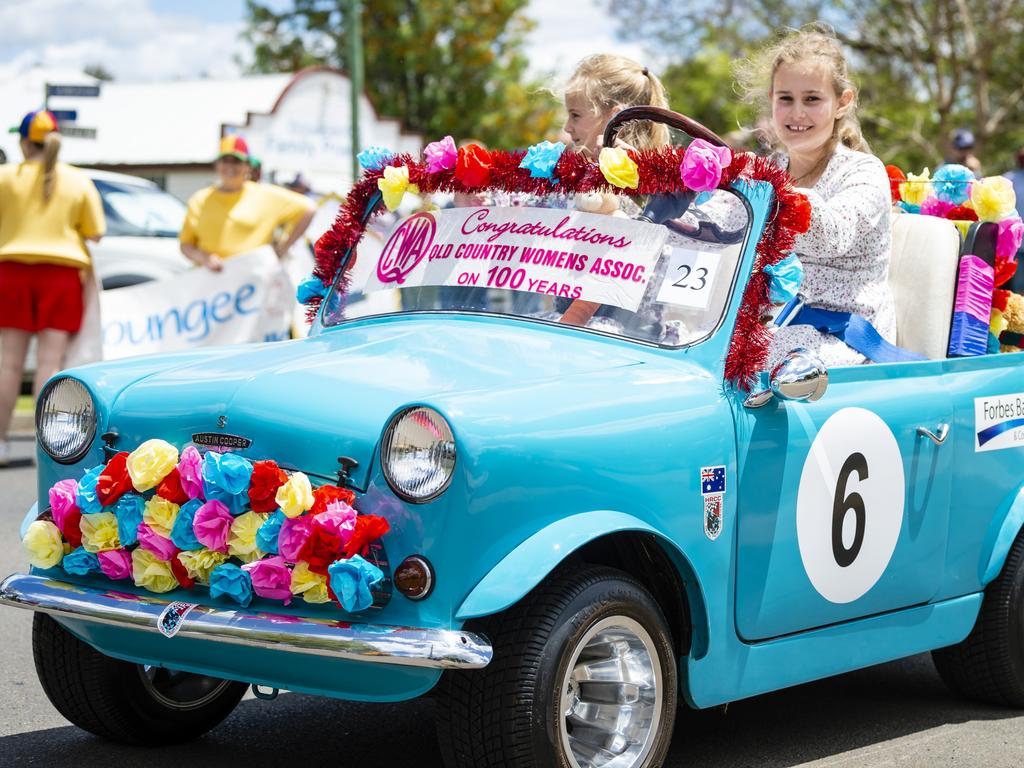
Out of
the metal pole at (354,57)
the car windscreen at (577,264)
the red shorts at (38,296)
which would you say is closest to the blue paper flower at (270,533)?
the car windscreen at (577,264)

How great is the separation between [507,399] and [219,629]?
2.61 ft

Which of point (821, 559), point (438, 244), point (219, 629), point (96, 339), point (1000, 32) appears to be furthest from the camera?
point (1000, 32)

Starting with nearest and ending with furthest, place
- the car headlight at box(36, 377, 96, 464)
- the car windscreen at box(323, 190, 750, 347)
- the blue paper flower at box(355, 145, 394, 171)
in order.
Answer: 1. the car headlight at box(36, 377, 96, 464)
2. the car windscreen at box(323, 190, 750, 347)
3. the blue paper flower at box(355, 145, 394, 171)

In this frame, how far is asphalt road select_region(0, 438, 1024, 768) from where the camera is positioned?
4.07m

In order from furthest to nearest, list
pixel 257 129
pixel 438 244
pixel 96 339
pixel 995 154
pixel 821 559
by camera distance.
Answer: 1. pixel 995 154
2. pixel 257 129
3. pixel 96 339
4. pixel 438 244
5. pixel 821 559

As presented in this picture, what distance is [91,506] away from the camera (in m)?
3.61

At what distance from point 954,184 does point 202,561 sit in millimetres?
3358

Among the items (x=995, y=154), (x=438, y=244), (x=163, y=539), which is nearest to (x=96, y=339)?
(x=438, y=244)

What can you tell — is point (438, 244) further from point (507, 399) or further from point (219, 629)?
point (219, 629)

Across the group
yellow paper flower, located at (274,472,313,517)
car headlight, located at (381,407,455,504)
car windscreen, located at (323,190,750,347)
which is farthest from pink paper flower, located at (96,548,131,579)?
car windscreen, located at (323,190,750,347)

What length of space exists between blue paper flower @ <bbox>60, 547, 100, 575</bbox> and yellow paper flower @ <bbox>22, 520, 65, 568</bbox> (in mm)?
50

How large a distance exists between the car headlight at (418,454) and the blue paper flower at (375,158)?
182cm

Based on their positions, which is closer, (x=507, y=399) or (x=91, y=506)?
(x=507, y=399)

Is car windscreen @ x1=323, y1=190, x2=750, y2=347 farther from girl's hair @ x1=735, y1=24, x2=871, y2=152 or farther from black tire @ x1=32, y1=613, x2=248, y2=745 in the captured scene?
black tire @ x1=32, y1=613, x2=248, y2=745
